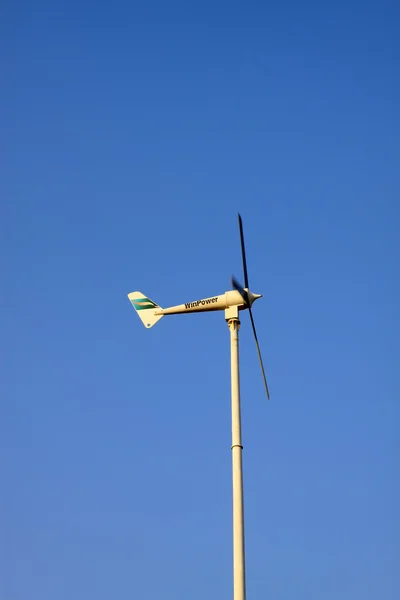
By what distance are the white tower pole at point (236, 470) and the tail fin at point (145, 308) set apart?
244 inches

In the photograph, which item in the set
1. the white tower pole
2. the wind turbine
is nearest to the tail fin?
the wind turbine

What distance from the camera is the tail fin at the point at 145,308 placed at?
47662 mm

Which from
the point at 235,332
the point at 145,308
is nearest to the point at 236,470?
the point at 235,332

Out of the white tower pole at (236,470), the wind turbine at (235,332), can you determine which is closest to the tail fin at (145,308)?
the wind turbine at (235,332)

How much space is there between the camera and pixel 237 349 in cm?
4106

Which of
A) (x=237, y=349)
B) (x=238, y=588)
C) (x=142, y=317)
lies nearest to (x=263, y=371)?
(x=237, y=349)

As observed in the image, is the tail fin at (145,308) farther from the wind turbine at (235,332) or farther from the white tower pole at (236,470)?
the white tower pole at (236,470)

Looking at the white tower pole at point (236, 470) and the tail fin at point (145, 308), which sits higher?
the tail fin at point (145, 308)

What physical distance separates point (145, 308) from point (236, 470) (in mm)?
12564

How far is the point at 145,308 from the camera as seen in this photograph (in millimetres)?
48188

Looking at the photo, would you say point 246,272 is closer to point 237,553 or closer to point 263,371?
point 263,371

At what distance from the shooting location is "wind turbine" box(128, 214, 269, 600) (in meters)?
36.7

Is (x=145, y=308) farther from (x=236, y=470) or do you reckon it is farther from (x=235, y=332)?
(x=236, y=470)

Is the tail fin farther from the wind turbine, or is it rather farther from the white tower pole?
the white tower pole
